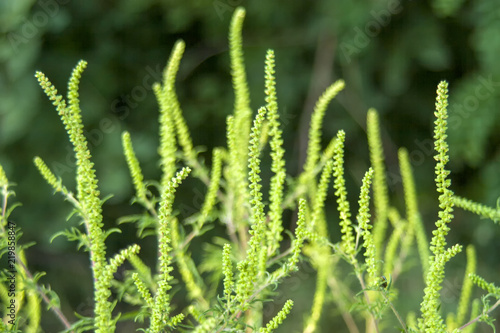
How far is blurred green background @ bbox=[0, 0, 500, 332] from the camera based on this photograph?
6.19 ft

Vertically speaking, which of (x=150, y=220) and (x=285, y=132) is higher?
(x=285, y=132)

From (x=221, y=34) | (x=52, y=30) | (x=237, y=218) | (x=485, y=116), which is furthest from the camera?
(x=221, y=34)

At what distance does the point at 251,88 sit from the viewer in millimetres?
2229

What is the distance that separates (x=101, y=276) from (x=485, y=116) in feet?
5.15

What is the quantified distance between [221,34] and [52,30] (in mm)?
649

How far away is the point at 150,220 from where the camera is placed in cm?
86

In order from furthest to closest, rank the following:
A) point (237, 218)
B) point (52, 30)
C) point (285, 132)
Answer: point (285, 132)
point (52, 30)
point (237, 218)

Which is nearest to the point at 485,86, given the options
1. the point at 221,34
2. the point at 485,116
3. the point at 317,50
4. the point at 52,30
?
the point at 485,116

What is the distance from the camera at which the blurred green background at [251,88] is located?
74.2 inches

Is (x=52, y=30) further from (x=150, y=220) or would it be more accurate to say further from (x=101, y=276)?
(x=101, y=276)

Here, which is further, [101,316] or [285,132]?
[285,132]

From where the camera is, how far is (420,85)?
2334 millimetres

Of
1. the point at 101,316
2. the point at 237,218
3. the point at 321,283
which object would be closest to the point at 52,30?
the point at 237,218

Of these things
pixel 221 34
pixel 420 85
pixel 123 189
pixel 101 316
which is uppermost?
pixel 221 34
